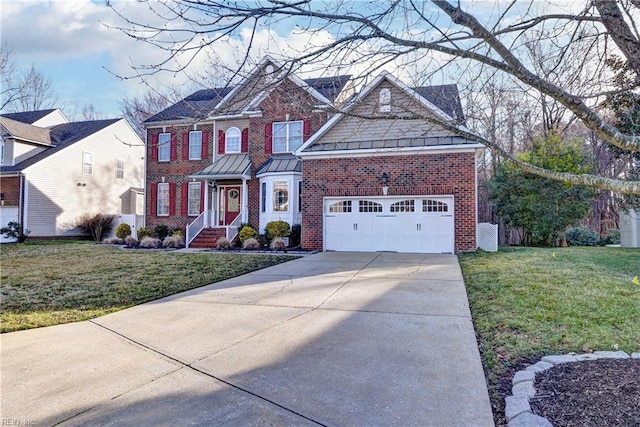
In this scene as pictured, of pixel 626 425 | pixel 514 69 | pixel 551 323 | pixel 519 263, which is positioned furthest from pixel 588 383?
pixel 519 263

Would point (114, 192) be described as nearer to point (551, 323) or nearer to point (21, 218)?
point (21, 218)

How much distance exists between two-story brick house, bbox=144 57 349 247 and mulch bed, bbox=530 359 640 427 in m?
11.7

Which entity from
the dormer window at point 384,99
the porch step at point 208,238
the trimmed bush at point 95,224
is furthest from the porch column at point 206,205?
the dormer window at point 384,99

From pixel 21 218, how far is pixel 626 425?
80.5 ft

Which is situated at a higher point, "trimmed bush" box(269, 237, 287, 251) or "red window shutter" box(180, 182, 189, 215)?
"red window shutter" box(180, 182, 189, 215)

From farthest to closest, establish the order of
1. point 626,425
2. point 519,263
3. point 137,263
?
point 137,263 → point 519,263 → point 626,425

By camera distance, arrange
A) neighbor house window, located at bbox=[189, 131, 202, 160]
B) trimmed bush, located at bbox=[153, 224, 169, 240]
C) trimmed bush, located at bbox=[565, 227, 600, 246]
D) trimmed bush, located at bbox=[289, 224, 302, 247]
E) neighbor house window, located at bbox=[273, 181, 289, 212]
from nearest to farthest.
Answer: trimmed bush, located at bbox=[289, 224, 302, 247]
neighbor house window, located at bbox=[273, 181, 289, 212]
trimmed bush, located at bbox=[565, 227, 600, 246]
trimmed bush, located at bbox=[153, 224, 169, 240]
neighbor house window, located at bbox=[189, 131, 202, 160]

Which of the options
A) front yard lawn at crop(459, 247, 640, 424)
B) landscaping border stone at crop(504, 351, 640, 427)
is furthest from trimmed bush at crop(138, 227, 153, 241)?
landscaping border stone at crop(504, 351, 640, 427)

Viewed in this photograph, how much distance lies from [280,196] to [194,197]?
18.5 feet

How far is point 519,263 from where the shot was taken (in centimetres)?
982

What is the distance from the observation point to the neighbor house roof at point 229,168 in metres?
17.0

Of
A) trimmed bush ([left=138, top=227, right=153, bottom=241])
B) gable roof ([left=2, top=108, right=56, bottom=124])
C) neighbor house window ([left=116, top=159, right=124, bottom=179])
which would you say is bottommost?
trimmed bush ([left=138, top=227, right=153, bottom=241])

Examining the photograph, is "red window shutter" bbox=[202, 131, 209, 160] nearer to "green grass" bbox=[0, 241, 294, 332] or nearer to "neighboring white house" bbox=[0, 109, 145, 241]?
"neighboring white house" bbox=[0, 109, 145, 241]

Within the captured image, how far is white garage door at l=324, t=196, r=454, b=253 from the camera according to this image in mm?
12992
